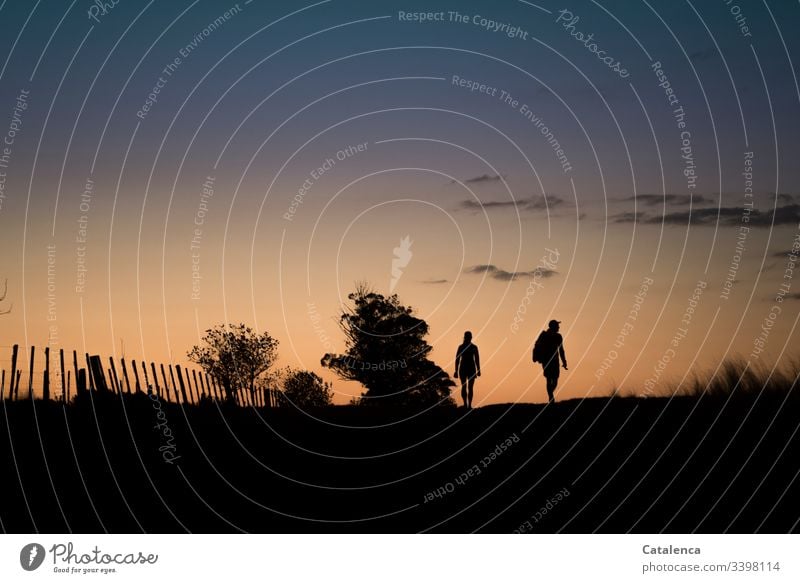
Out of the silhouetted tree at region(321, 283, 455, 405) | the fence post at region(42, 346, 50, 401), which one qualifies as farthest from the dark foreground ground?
the silhouetted tree at region(321, 283, 455, 405)

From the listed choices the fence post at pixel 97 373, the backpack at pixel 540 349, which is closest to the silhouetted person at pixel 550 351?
the backpack at pixel 540 349

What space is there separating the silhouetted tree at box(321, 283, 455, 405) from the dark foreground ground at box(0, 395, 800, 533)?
3261cm

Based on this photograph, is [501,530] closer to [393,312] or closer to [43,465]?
[43,465]

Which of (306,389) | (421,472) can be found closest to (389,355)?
(306,389)

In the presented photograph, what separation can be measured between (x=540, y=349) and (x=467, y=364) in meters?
2.31

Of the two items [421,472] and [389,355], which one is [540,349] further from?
[389,355]

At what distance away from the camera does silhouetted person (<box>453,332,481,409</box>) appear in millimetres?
27594

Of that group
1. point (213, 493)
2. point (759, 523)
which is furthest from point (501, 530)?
point (213, 493)

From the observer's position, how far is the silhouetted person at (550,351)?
85.8ft

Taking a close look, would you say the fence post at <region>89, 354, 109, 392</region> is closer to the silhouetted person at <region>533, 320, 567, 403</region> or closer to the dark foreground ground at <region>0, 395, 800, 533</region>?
the dark foreground ground at <region>0, 395, 800, 533</region>

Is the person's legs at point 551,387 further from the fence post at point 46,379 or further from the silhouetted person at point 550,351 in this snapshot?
the fence post at point 46,379
